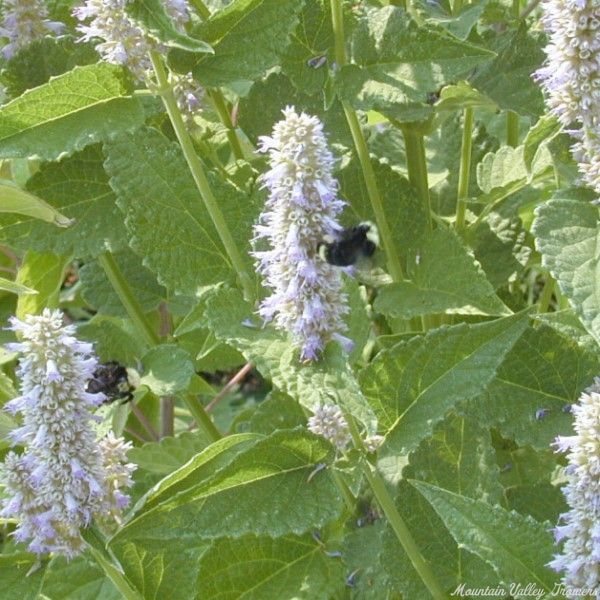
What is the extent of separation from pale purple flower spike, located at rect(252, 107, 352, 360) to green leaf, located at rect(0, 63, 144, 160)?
0.52 metres

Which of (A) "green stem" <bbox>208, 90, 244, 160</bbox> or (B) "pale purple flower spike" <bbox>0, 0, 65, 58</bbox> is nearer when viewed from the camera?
(B) "pale purple flower spike" <bbox>0, 0, 65, 58</bbox>

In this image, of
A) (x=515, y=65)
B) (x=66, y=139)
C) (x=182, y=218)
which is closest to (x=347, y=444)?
(x=182, y=218)

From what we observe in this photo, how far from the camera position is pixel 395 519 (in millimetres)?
2238

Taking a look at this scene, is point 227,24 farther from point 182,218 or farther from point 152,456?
point 152,456

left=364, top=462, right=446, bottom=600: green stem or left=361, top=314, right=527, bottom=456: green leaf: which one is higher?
left=361, top=314, right=527, bottom=456: green leaf

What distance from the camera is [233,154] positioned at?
3.37m

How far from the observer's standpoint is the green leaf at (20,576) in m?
2.26

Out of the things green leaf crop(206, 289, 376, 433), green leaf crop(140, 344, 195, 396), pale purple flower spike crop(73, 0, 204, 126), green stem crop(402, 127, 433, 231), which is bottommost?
green leaf crop(206, 289, 376, 433)

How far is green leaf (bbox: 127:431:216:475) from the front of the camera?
10.1 ft

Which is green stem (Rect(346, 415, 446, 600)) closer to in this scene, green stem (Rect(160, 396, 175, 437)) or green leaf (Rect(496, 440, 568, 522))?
green leaf (Rect(496, 440, 568, 522))

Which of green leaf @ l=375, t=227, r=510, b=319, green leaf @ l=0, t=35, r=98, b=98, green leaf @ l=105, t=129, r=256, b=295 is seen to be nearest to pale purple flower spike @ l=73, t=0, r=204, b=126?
green leaf @ l=105, t=129, r=256, b=295

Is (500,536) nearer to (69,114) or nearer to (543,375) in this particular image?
(543,375)

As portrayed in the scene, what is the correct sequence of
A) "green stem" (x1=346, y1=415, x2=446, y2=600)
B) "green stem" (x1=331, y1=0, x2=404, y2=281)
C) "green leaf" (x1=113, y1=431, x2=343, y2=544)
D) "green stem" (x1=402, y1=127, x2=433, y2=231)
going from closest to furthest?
1. "green leaf" (x1=113, y1=431, x2=343, y2=544)
2. "green stem" (x1=346, y1=415, x2=446, y2=600)
3. "green stem" (x1=331, y1=0, x2=404, y2=281)
4. "green stem" (x1=402, y1=127, x2=433, y2=231)

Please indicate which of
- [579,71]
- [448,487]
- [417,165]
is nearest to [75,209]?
[417,165]
